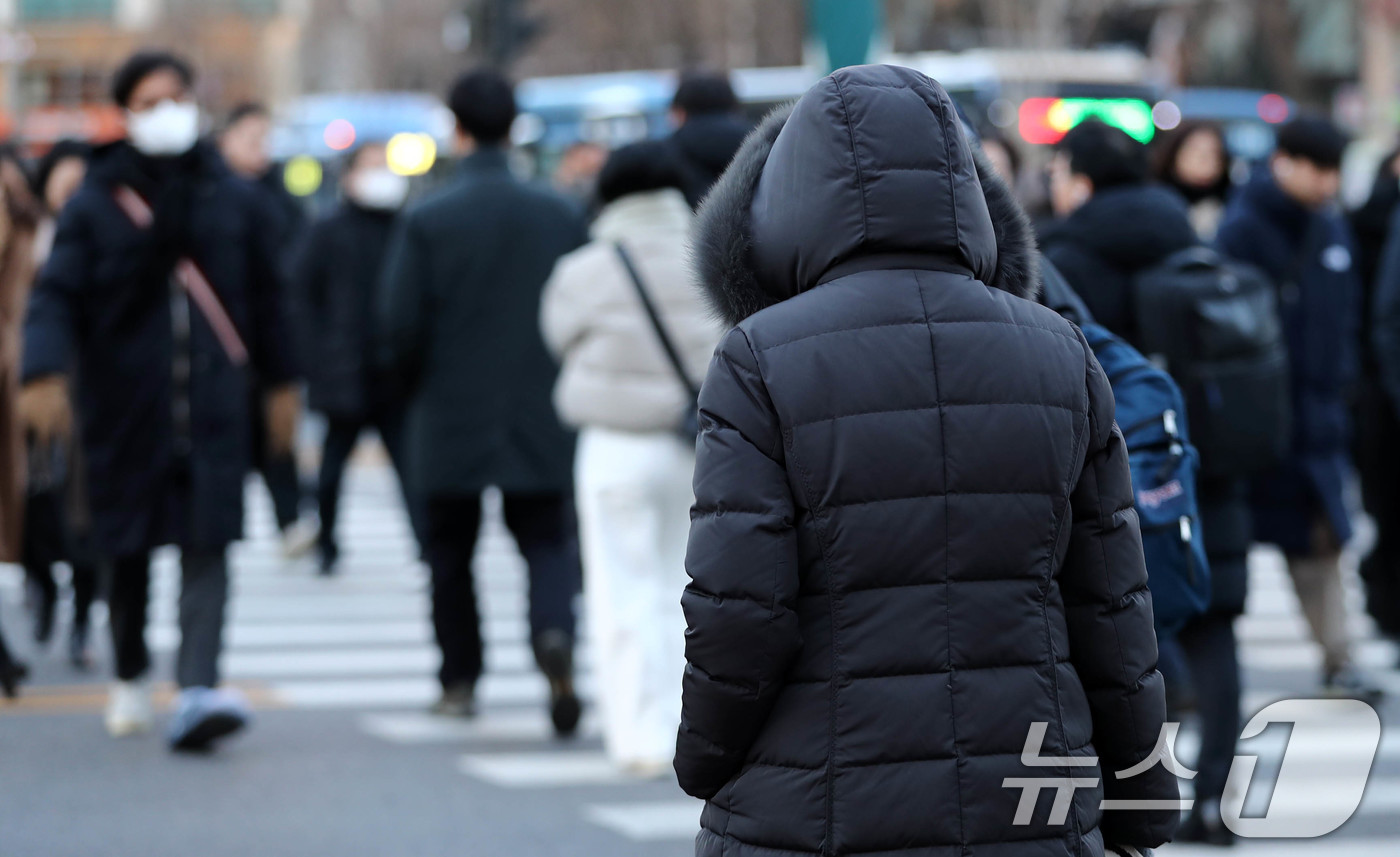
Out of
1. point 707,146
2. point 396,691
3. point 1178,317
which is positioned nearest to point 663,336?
point 707,146

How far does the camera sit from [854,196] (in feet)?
9.60

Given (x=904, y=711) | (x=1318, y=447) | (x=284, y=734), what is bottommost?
(x=284, y=734)

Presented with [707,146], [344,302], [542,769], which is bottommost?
[542,769]

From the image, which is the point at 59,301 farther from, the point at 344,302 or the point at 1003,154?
the point at 344,302

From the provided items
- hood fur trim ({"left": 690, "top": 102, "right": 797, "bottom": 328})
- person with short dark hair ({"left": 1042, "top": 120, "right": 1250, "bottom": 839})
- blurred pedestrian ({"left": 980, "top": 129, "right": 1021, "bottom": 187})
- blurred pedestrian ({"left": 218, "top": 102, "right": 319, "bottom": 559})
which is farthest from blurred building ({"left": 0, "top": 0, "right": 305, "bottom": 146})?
hood fur trim ({"left": 690, "top": 102, "right": 797, "bottom": 328})

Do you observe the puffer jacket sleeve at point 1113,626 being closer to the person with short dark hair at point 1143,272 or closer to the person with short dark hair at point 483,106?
the person with short dark hair at point 1143,272

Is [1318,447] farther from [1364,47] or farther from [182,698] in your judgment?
[1364,47]

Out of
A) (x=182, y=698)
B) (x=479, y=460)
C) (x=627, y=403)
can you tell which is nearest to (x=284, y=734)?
(x=182, y=698)

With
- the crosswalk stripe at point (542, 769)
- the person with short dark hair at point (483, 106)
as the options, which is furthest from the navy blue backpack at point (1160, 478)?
the person with short dark hair at point (483, 106)

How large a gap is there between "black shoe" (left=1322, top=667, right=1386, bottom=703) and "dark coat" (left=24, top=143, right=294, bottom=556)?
168 inches

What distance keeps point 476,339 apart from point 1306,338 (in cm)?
321

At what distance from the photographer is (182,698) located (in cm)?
685

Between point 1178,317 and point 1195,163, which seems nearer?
point 1178,317

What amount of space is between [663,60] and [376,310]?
42.9m
